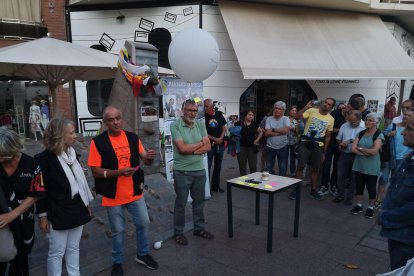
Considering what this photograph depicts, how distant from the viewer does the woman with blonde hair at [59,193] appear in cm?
255

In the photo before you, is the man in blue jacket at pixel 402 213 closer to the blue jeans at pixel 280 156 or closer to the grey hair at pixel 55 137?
the grey hair at pixel 55 137

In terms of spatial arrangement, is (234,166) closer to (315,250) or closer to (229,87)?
(229,87)

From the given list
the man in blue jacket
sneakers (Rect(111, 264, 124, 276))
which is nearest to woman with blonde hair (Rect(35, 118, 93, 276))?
sneakers (Rect(111, 264, 124, 276))

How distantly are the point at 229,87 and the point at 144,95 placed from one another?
219 inches

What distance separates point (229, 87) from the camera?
10281mm

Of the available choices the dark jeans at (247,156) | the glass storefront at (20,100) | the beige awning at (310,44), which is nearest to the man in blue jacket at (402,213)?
the dark jeans at (247,156)

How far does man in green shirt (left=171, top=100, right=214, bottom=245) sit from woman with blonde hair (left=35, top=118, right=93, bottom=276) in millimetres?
1354

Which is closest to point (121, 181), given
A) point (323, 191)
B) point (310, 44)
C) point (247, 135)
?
point (247, 135)

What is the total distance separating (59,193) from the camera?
2.57 m

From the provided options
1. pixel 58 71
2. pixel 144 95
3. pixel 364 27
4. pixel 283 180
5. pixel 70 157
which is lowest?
pixel 283 180

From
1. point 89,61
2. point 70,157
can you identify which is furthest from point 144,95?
point 70,157

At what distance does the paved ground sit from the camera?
132 inches

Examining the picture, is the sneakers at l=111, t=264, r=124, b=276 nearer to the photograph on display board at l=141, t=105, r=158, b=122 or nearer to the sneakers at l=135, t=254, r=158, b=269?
the sneakers at l=135, t=254, r=158, b=269

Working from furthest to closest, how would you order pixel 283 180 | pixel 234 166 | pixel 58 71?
pixel 234 166, pixel 58 71, pixel 283 180
